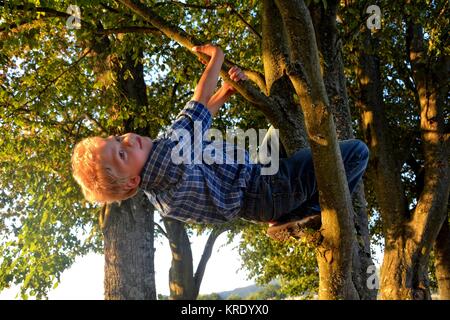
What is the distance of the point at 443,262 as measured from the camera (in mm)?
12125

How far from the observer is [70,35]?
457 inches

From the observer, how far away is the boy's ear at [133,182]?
12.2ft

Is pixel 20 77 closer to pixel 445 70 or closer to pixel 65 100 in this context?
A: pixel 65 100

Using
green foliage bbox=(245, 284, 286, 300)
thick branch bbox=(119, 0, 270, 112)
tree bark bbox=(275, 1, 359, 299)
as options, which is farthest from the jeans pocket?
green foliage bbox=(245, 284, 286, 300)

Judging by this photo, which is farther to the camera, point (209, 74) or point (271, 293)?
point (271, 293)

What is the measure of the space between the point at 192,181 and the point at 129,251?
6.62m

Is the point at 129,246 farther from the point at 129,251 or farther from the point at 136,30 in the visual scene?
the point at 136,30

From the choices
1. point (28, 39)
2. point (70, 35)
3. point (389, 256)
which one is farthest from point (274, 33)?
point (70, 35)

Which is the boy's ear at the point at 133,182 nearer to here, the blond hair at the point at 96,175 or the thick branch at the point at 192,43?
the blond hair at the point at 96,175

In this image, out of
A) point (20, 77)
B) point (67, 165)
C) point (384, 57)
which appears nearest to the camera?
point (20, 77)

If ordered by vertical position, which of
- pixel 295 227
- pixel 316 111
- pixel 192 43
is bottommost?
pixel 295 227

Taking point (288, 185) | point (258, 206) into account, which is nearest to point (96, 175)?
point (258, 206)

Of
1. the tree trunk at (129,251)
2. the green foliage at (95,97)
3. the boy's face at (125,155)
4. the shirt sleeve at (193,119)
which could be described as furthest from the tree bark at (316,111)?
the tree trunk at (129,251)
